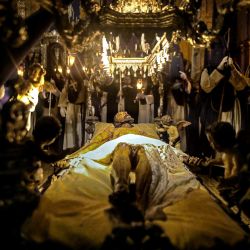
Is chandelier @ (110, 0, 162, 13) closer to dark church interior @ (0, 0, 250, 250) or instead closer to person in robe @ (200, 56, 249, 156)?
dark church interior @ (0, 0, 250, 250)

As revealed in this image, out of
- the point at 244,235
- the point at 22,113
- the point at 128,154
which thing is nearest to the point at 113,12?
the point at 128,154

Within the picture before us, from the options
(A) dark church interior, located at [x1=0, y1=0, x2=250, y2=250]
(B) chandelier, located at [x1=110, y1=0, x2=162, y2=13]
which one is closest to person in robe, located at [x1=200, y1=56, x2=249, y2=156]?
(A) dark church interior, located at [x1=0, y1=0, x2=250, y2=250]

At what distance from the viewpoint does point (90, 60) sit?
24.6 ft

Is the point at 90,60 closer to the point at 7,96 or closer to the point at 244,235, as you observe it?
the point at 7,96

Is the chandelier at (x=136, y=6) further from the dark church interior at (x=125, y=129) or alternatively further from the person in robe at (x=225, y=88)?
the person in robe at (x=225, y=88)

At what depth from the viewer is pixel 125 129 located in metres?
7.15

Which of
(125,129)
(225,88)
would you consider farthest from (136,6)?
(225,88)

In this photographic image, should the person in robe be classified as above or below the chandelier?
below

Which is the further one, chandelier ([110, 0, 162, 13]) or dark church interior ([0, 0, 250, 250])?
chandelier ([110, 0, 162, 13])

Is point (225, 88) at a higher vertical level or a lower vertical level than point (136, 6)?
lower

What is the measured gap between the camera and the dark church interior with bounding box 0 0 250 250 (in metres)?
3.02

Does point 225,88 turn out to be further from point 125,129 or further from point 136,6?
point 136,6

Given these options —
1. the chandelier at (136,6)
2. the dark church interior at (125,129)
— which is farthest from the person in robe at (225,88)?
the chandelier at (136,6)

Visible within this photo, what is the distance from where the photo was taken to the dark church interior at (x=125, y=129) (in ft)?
9.90
